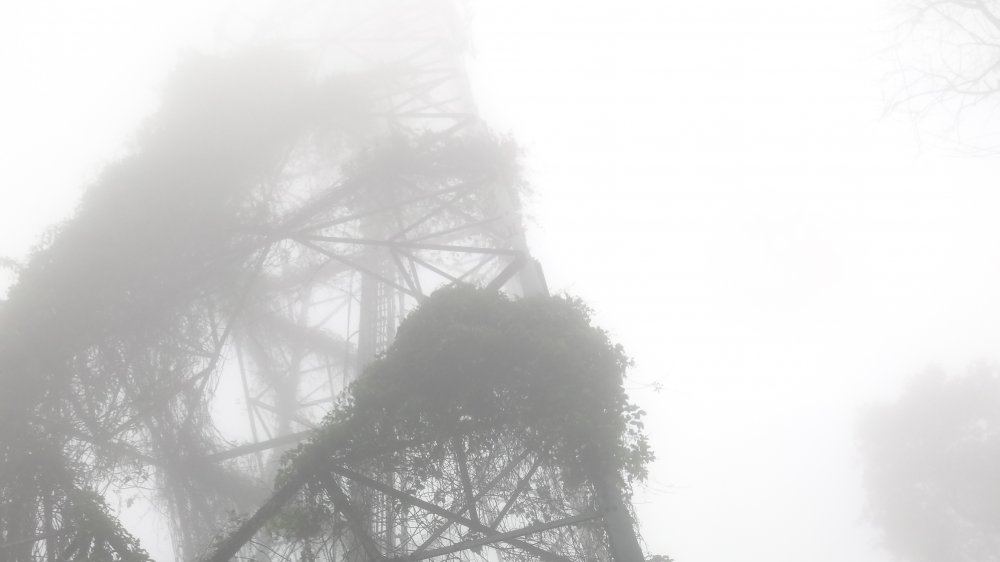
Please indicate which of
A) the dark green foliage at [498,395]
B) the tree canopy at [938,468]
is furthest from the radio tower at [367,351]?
the tree canopy at [938,468]

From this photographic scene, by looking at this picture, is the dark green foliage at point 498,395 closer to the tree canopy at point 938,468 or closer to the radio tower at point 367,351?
the radio tower at point 367,351

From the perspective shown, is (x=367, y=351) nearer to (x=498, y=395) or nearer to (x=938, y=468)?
(x=498, y=395)

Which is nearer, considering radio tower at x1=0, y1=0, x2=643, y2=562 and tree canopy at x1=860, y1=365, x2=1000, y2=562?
radio tower at x1=0, y1=0, x2=643, y2=562

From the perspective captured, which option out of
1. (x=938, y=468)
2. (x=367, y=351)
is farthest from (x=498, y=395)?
(x=938, y=468)

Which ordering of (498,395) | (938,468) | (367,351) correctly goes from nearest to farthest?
(498,395) → (367,351) → (938,468)

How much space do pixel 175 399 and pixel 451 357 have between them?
14.0 feet

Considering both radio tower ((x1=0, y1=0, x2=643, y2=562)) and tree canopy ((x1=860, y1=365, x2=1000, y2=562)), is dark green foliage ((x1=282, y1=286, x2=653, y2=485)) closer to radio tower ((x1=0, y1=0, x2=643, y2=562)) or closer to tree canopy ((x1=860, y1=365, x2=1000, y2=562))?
radio tower ((x1=0, y1=0, x2=643, y2=562))

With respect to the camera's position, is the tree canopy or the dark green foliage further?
the tree canopy

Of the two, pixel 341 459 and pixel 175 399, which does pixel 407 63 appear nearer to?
pixel 175 399

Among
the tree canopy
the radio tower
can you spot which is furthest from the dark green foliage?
the tree canopy

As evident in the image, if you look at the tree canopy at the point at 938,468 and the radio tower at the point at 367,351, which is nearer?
the radio tower at the point at 367,351

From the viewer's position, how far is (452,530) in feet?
14.5

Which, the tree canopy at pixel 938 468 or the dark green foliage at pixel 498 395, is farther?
the tree canopy at pixel 938 468

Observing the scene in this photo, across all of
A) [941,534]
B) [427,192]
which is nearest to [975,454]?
[941,534]
